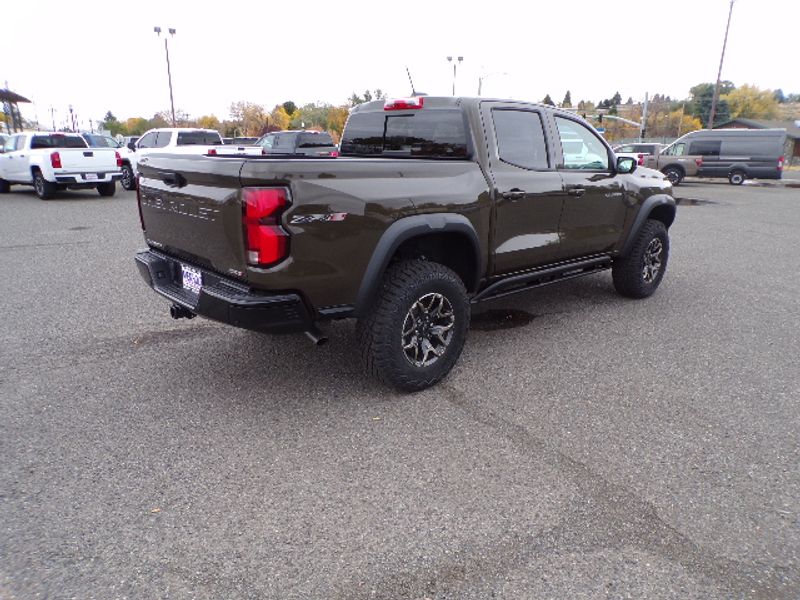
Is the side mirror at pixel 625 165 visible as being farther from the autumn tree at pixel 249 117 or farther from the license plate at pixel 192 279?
the autumn tree at pixel 249 117

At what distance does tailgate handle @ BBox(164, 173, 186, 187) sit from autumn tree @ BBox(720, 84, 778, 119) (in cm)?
9511

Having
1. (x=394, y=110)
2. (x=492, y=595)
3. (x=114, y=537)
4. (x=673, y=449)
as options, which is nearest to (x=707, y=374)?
(x=673, y=449)

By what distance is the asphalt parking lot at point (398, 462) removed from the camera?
219cm

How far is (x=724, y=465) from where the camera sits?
291 centimetres

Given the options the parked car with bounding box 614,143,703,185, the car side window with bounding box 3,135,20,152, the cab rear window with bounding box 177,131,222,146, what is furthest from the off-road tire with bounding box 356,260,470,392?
the parked car with bounding box 614,143,703,185

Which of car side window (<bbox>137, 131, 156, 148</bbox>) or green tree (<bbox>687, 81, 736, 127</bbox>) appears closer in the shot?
car side window (<bbox>137, 131, 156, 148</bbox>)

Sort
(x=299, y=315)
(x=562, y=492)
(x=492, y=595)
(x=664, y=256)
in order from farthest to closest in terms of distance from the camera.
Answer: (x=664, y=256) → (x=299, y=315) → (x=562, y=492) → (x=492, y=595)

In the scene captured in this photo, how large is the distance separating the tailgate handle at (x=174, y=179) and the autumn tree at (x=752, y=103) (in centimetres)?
9511

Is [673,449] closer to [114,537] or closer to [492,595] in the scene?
[492,595]

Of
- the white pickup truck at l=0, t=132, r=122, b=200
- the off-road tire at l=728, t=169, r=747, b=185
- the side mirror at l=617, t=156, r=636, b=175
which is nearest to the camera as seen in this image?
the side mirror at l=617, t=156, r=636, b=175

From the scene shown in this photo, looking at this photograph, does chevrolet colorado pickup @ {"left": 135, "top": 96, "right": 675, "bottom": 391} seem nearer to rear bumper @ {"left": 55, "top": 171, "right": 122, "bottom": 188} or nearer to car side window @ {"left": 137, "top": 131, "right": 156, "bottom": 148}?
rear bumper @ {"left": 55, "top": 171, "right": 122, "bottom": 188}

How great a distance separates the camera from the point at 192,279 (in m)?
3.44

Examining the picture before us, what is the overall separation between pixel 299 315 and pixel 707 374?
2948 millimetres

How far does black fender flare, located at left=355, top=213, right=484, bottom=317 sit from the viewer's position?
10.8 feet
